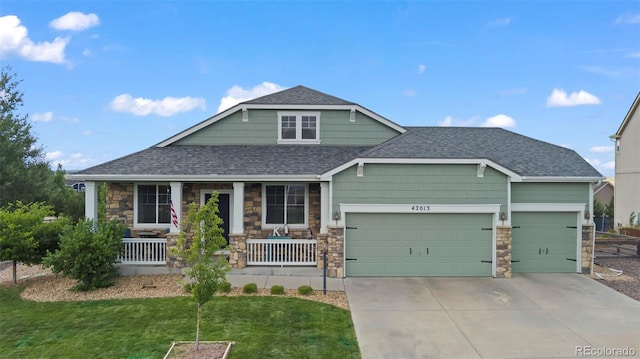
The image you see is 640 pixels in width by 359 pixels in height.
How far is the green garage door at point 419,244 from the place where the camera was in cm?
1155

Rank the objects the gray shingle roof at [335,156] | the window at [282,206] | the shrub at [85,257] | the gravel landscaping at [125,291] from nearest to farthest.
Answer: the gravel landscaping at [125,291], the shrub at [85,257], the gray shingle roof at [335,156], the window at [282,206]

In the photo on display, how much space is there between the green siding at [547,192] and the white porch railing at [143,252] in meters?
11.0

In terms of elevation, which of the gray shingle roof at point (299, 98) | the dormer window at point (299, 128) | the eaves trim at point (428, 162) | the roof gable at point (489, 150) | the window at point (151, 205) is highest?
the gray shingle roof at point (299, 98)

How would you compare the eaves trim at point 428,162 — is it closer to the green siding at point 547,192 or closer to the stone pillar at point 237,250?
the green siding at point 547,192

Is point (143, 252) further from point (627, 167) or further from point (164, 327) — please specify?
point (627, 167)

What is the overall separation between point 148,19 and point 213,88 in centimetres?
522

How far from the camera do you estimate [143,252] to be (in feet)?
39.3

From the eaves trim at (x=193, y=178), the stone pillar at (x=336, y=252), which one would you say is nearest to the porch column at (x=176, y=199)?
the eaves trim at (x=193, y=178)

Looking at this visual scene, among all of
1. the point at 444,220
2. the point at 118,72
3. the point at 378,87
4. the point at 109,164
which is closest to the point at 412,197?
the point at 444,220

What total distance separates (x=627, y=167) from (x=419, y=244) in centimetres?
2296

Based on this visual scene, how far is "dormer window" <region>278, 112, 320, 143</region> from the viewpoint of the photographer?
47.2 ft

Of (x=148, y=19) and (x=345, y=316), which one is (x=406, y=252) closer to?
(x=345, y=316)

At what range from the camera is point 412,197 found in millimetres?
11492

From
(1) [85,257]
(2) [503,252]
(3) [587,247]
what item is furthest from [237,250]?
(3) [587,247]
